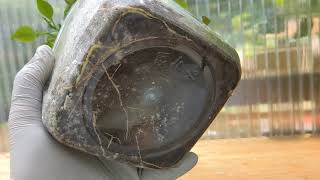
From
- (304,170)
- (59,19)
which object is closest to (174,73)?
(304,170)

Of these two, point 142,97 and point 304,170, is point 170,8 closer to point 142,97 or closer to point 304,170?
point 142,97

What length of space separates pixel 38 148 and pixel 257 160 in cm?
80

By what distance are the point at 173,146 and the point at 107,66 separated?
0.17 meters

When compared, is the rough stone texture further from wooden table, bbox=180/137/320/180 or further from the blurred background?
the blurred background

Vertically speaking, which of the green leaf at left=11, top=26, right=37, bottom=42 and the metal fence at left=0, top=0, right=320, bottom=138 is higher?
the green leaf at left=11, top=26, right=37, bottom=42

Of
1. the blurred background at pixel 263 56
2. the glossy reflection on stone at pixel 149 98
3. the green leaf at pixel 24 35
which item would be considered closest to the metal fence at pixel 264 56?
the blurred background at pixel 263 56

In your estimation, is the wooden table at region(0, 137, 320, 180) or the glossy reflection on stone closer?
the glossy reflection on stone

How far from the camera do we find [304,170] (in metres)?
1.13

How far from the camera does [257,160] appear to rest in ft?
3.99

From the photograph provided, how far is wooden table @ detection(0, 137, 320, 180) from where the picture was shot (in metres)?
1.13

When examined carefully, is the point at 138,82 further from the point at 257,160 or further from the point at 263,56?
the point at 263,56

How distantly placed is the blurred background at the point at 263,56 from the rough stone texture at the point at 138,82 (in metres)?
0.82

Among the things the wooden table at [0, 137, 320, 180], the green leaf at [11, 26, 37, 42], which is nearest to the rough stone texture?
the green leaf at [11, 26, 37, 42]

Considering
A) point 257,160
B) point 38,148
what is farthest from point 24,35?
point 257,160
